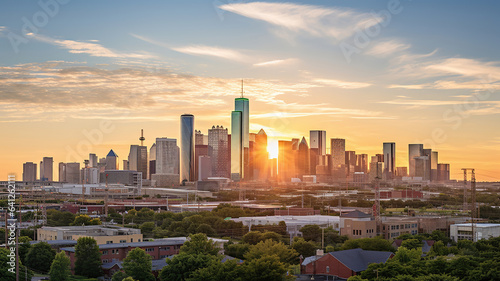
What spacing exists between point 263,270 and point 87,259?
10.6m

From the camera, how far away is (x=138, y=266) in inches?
1107

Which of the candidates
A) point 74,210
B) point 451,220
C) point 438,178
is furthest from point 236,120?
point 451,220

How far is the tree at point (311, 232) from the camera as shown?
1875 inches

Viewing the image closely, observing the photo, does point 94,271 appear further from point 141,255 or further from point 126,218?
Answer: point 126,218

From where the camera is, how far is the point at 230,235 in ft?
171

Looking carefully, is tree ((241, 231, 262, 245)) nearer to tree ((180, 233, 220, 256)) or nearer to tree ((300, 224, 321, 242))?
tree ((300, 224, 321, 242))

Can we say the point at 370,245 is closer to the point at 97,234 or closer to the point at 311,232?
the point at 311,232

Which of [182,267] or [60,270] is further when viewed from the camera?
[60,270]

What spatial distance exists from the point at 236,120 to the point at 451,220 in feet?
472

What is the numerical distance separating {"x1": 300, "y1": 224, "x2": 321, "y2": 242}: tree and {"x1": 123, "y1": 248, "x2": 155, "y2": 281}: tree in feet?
68.4

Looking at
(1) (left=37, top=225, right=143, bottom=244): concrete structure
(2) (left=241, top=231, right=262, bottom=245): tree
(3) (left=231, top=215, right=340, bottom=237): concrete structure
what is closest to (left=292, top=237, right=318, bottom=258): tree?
(2) (left=241, top=231, right=262, bottom=245): tree

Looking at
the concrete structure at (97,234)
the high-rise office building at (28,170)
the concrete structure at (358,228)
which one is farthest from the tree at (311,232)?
the high-rise office building at (28,170)

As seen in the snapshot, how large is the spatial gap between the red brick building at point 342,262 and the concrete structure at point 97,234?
11971mm

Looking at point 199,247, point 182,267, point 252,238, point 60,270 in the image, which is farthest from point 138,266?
point 252,238
